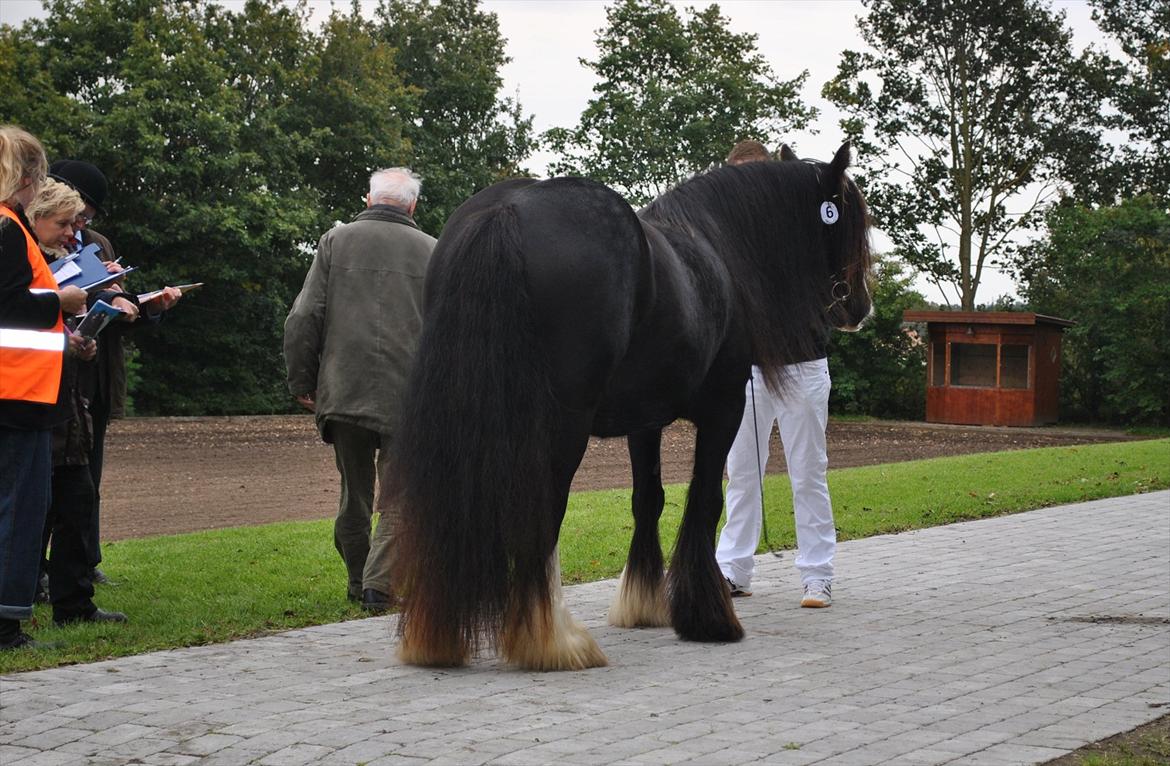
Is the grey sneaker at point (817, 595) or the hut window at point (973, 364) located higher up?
the hut window at point (973, 364)

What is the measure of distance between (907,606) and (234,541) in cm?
491

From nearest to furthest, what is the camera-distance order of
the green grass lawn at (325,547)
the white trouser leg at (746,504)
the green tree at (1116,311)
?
the green grass lawn at (325,547), the white trouser leg at (746,504), the green tree at (1116,311)

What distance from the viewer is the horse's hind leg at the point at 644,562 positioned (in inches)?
248

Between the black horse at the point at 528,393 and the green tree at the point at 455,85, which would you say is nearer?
the black horse at the point at 528,393

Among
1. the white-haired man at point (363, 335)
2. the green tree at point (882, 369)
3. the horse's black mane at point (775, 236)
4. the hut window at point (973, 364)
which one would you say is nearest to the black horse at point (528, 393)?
the horse's black mane at point (775, 236)

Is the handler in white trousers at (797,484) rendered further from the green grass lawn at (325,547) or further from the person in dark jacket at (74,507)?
the person in dark jacket at (74,507)

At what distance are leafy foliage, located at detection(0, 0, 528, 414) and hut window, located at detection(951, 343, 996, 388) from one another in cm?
1590

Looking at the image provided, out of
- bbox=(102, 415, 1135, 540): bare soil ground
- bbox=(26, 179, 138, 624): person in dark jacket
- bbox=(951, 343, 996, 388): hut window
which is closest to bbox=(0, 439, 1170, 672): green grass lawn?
bbox=(26, 179, 138, 624): person in dark jacket

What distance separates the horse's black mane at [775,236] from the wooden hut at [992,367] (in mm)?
24890

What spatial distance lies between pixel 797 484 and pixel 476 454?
9.46 ft

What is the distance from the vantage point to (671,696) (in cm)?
479

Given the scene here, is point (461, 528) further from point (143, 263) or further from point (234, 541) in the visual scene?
point (143, 263)

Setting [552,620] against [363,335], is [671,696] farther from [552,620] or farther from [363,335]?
[363,335]

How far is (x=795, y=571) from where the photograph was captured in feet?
27.1
